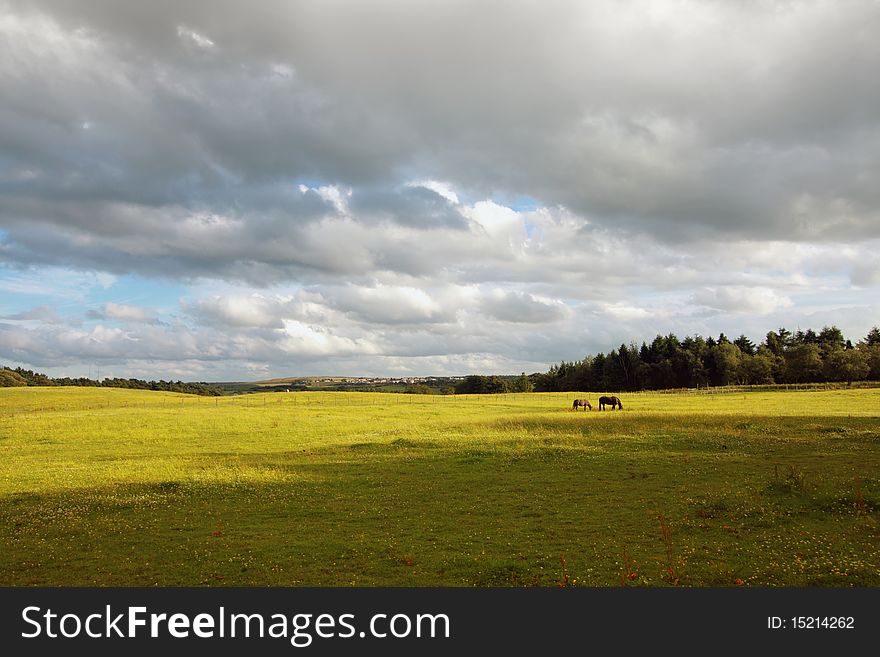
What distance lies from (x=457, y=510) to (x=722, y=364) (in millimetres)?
145872

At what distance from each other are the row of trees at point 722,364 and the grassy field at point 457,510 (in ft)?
362

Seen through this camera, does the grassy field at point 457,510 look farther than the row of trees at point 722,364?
No

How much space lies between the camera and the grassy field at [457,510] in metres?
12.8

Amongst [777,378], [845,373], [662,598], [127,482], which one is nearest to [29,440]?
[127,482]

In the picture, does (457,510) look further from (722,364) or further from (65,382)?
(65,382)

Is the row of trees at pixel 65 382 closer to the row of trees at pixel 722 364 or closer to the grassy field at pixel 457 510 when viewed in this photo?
the row of trees at pixel 722 364

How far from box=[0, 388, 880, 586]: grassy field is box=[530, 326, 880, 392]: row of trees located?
11031 centimetres

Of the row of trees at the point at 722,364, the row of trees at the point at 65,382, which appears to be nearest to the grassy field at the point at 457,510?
the row of trees at the point at 722,364

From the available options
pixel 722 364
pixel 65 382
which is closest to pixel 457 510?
pixel 722 364

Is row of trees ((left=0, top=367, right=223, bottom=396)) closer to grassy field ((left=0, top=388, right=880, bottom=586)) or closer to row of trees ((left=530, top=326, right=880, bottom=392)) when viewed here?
row of trees ((left=530, top=326, right=880, bottom=392))

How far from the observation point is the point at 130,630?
10.2m

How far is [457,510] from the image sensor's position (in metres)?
18.9

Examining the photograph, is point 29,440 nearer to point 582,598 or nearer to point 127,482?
point 127,482

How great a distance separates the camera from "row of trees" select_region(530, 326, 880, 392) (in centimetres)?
13125
